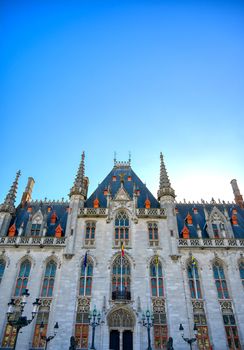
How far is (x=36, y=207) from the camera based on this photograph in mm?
35281

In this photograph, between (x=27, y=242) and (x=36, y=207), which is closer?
(x=27, y=242)

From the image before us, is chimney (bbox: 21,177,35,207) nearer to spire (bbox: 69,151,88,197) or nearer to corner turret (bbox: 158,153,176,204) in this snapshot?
spire (bbox: 69,151,88,197)

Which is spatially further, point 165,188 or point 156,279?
point 165,188


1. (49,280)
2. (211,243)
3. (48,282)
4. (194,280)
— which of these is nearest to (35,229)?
(49,280)

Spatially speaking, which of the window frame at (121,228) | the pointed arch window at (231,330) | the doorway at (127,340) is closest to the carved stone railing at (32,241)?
the window frame at (121,228)

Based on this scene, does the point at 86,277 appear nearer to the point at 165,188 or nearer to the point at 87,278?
the point at 87,278

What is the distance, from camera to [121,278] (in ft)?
87.6

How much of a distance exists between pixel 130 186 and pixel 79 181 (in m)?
6.86

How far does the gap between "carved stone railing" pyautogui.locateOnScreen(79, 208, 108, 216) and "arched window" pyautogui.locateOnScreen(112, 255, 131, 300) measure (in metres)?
5.47

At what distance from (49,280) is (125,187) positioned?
1482 centimetres

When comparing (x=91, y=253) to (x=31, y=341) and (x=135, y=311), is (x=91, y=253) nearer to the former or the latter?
(x=135, y=311)

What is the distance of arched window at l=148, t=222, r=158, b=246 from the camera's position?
29016 mm

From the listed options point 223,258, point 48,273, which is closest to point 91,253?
point 48,273

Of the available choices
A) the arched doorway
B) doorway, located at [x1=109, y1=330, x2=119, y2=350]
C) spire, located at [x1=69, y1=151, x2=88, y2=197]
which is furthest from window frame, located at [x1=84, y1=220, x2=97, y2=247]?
doorway, located at [x1=109, y1=330, x2=119, y2=350]
